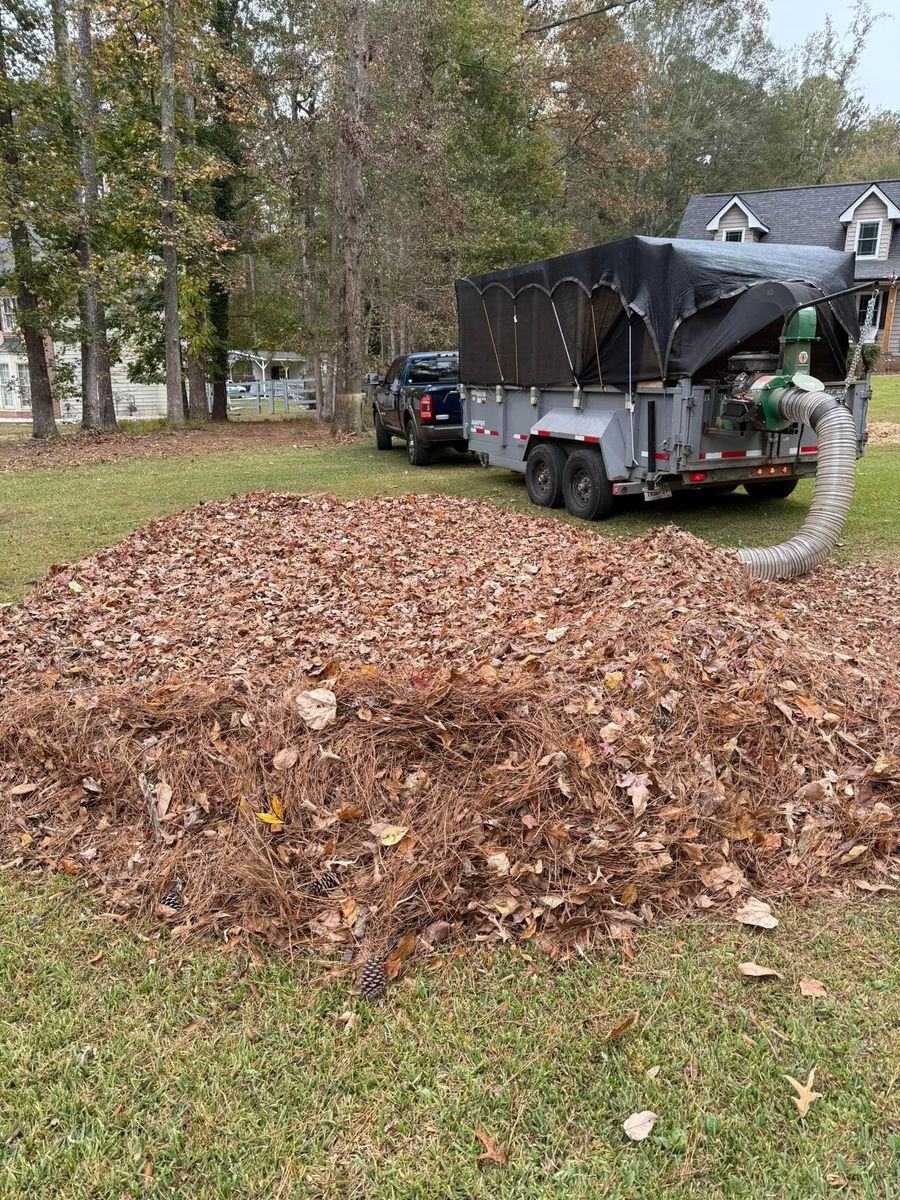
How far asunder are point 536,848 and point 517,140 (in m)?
27.4

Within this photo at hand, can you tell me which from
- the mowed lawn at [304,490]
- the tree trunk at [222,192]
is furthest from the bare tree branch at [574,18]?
the mowed lawn at [304,490]

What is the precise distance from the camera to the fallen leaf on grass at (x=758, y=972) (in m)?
2.69

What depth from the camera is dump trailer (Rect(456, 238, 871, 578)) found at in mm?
7473

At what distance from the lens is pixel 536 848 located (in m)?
3.12

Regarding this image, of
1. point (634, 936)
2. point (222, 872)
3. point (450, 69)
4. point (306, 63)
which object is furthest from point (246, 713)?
point (450, 69)

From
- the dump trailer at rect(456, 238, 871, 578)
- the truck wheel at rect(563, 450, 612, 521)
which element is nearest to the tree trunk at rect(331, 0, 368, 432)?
the dump trailer at rect(456, 238, 871, 578)

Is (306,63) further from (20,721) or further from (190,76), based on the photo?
(20,721)

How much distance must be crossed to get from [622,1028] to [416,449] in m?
13.3

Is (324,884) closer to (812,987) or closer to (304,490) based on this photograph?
(812,987)

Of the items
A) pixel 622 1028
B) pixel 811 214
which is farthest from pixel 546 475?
pixel 811 214

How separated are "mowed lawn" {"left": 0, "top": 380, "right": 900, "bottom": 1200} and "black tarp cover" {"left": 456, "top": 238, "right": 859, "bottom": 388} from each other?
610 cm

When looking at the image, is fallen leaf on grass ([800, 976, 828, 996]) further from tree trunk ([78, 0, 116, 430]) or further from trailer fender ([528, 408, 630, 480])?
tree trunk ([78, 0, 116, 430])

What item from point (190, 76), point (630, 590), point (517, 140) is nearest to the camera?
point (630, 590)

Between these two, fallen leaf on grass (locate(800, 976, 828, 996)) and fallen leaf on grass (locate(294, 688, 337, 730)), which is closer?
fallen leaf on grass (locate(800, 976, 828, 996))
